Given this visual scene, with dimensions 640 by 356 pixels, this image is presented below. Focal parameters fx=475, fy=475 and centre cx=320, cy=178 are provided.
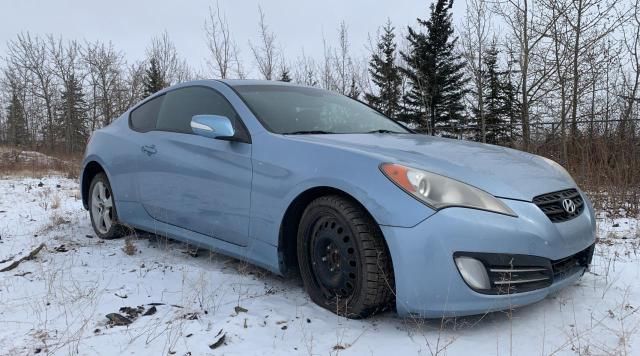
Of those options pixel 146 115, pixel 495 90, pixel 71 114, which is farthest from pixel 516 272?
pixel 71 114

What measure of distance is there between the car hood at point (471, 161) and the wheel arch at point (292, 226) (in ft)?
0.96

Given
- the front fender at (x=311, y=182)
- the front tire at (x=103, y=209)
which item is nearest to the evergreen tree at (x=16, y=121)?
the front tire at (x=103, y=209)

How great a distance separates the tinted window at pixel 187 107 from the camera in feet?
11.3

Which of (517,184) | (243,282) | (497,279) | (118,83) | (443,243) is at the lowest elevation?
(243,282)

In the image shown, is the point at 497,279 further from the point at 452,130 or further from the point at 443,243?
the point at 452,130

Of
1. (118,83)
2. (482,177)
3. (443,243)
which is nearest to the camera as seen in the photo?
(443,243)

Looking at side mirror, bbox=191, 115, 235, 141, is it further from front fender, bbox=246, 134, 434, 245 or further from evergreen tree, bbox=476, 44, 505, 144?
evergreen tree, bbox=476, 44, 505, 144

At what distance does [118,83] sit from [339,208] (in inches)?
1510

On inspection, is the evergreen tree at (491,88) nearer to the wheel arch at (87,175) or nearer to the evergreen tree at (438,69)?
the evergreen tree at (438,69)

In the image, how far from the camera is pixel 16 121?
3850cm

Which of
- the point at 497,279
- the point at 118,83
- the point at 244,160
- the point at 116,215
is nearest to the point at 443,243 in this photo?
the point at 497,279

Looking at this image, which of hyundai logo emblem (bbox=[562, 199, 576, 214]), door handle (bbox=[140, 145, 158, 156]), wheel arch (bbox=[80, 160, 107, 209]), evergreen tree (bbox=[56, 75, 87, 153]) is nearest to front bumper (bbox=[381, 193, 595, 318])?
hyundai logo emblem (bbox=[562, 199, 576, 214])

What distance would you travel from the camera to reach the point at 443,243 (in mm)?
2158

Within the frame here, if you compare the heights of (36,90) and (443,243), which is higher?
(36,90)
